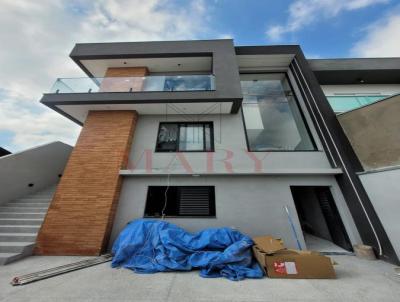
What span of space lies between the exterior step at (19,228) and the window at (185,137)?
4.00 meters

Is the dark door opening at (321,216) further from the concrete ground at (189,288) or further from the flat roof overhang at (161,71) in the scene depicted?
the flat roof overhang at (161,71)

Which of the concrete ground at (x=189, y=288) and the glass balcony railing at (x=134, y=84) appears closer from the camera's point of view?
the concrete ground at (x=189, y=288)

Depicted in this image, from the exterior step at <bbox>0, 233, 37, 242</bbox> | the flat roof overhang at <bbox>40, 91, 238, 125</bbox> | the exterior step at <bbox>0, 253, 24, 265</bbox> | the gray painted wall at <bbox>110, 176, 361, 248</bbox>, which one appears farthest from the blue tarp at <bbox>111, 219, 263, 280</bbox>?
the flat roof overhang at <bbox>40, 91, 238, 125</bbox>

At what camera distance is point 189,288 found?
2467 mm

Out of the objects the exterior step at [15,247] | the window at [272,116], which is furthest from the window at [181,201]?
the exterior step at [15,247]

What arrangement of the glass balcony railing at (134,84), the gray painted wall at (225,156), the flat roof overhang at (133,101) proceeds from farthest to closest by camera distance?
the glass balcony railing at (134,84) → the flat roof overhang at (133,101) → the gray painted wall at (225,156)

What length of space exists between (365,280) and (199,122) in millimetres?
5684

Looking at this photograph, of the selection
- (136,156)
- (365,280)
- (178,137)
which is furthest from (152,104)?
(365,280)

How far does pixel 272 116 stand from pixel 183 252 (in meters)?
6.18

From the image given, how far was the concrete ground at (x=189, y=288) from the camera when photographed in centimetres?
221

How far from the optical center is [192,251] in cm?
327

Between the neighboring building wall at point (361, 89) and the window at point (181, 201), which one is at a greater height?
the neighboring building wall at point (361, 89)

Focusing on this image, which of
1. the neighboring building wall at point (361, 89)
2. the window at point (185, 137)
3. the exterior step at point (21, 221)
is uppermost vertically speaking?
the neighboring building wall at point (361, 89)

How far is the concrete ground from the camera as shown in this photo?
7.27ft
